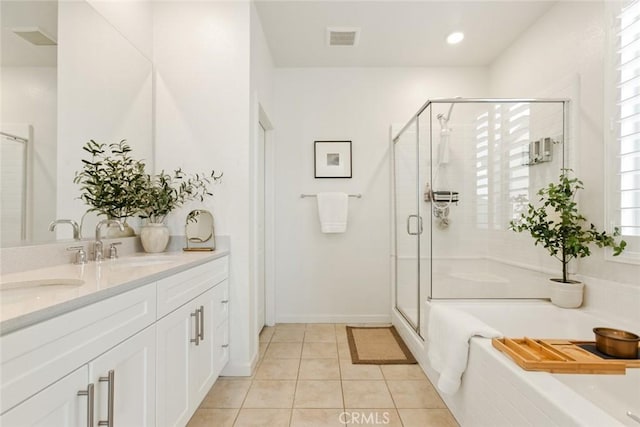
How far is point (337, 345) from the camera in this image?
2.75 m

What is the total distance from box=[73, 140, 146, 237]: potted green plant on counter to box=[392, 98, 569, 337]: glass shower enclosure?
6.34ft

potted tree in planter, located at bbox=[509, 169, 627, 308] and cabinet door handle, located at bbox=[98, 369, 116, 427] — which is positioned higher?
potted tree in planter, located at bbox=[509, 169, 627, 308]

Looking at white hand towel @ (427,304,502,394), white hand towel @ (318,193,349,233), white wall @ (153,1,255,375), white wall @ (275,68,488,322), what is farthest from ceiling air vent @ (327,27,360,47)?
white hand towel @ (427,304,502,394)

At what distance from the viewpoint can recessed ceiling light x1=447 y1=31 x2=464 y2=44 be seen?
2748 millimetres

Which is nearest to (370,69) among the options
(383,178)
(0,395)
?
(383,178)

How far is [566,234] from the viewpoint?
1.94m

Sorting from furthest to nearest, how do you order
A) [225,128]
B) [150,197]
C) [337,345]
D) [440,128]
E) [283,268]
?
1. [283,268]
2. [337,345]
3. [440,128]
4. [225,128]
5. [150,197]

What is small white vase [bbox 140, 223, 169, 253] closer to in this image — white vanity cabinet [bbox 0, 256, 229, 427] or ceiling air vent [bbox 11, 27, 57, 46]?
white vanity cabinet [bbox 0, 256, 229, 427]

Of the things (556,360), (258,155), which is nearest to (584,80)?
(556,360)

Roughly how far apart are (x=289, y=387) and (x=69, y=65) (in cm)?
218

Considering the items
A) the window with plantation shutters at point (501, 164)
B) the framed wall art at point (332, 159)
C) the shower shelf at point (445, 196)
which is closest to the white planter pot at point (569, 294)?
the window with plantation shutters at point (501, 164)

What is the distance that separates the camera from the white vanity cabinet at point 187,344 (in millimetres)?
1315

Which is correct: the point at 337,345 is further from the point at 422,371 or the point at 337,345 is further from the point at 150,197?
the point at 150,197

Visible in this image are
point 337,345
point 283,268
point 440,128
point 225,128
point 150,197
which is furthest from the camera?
point 283,268
